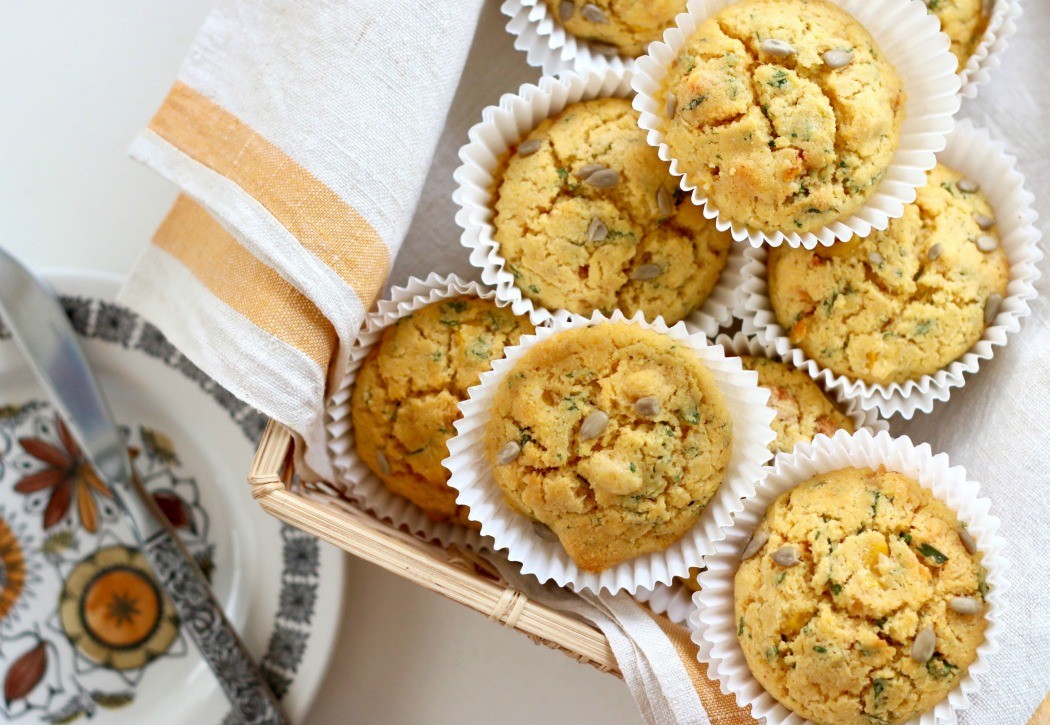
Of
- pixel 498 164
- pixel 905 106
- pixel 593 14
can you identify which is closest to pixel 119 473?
pixel 498 164

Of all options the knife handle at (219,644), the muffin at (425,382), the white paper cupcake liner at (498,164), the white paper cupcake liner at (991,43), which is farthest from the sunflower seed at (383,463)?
the white paper cupcake liner at (991,43)

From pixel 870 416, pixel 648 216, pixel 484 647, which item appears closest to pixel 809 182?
pixel 648 216

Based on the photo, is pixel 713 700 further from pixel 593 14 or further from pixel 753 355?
pixel 593 14

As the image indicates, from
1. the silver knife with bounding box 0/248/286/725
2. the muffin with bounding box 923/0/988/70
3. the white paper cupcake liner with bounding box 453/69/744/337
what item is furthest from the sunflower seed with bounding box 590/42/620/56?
the silver knife with bounding box 0/248/286/725

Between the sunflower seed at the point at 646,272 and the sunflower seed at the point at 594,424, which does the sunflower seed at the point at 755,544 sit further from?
the sunflower seed at the point at 646,272

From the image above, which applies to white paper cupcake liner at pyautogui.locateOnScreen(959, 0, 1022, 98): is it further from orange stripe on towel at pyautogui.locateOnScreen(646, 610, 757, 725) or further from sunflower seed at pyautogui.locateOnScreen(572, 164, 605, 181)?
orange stripe on towel at pyautogui.locateOnScreen(646, 610, 757, 725)
